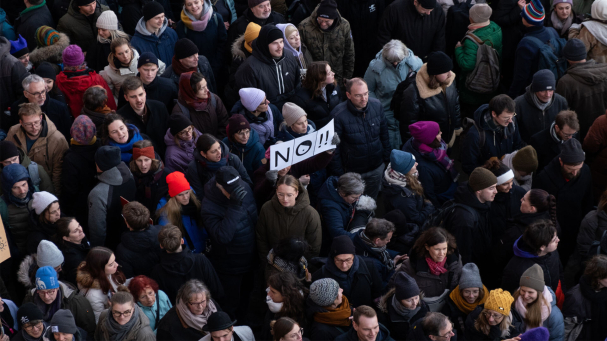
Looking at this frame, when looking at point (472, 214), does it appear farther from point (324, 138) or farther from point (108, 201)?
point (108, 201)

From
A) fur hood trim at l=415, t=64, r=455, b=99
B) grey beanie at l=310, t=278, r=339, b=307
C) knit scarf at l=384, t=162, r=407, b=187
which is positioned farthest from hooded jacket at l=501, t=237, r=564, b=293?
fur hood trim at l=415, t=64, r=455, b=99

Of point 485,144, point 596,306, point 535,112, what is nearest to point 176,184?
point 485,144

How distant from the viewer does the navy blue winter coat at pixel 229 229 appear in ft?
21.8

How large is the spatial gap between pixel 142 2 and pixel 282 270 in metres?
4.95

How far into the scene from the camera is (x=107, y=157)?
6793 mm

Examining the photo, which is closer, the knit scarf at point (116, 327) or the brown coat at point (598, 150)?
the knit scarf at point (116, 327)

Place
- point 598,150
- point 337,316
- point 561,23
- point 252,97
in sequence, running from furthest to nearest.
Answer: point 561,23 < point 598,150 < point 252,97 < point 337,316

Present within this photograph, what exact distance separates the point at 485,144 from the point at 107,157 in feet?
12.1

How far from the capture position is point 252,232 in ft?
22.6

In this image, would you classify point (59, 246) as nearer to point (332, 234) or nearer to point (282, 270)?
point (282, 270)

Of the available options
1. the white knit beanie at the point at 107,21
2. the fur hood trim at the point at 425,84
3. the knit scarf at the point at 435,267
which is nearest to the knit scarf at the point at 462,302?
the knit scarf at the point at 435,267

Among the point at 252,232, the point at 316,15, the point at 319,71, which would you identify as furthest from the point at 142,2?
the point at 252,232

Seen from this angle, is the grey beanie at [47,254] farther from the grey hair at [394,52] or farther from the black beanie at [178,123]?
the grey hair at [394,52]

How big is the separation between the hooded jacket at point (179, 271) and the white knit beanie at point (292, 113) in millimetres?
1854
